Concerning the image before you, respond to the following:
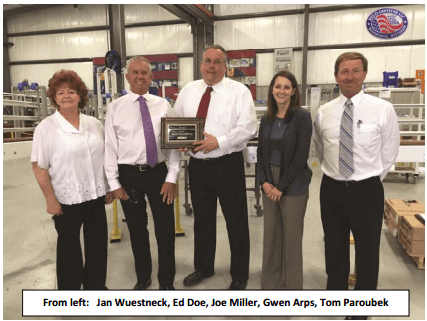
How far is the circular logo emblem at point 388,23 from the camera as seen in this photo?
32.8ft

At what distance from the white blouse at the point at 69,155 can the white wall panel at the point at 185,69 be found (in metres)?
10.7

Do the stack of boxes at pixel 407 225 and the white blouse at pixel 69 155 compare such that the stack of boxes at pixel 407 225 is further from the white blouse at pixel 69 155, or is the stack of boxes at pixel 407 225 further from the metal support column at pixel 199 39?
the metal support column at pixel 199 39

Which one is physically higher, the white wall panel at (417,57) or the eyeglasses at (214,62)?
the white wall panel at (417,57)

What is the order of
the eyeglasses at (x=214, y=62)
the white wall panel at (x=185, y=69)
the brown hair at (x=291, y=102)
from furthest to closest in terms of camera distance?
1. the white wall panel at (x=185, y=69)
2. the eyeglasses at (x=214, y=62)
3. the brown hair at (x=291, y=102)

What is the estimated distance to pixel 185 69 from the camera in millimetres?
12227

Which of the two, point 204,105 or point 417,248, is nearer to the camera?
point 204,105

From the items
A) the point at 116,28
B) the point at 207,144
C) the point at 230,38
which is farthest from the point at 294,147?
the point at 230,38

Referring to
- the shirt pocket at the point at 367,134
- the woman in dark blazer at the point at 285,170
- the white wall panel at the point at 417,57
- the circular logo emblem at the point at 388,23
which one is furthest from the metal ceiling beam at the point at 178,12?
the shirt pocket at the point at 367,134

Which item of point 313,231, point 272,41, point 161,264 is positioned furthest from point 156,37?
point 161,264

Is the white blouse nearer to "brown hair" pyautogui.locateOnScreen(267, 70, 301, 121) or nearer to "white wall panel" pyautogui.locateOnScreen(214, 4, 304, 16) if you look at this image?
"brown hair" pyautogui.locateOnScreen(267, 70, 301, 121)

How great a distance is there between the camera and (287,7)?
10.8 metres

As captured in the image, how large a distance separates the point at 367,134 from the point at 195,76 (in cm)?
1062

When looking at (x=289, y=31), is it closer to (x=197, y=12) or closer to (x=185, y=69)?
(x=197, y=12)
